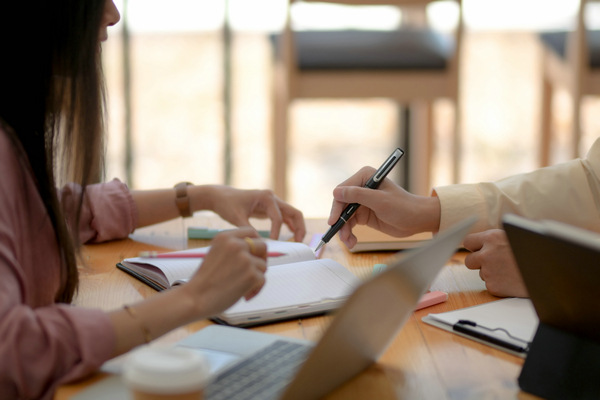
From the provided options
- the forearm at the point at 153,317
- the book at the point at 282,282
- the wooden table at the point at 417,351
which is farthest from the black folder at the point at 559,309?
the forearm at the point at 153,317

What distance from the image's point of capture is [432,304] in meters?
0.73

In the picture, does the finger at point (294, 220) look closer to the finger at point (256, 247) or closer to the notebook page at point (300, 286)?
the notebook page at point (300, 286)

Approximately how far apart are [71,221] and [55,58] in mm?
248

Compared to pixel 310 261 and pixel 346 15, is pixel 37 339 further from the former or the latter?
pixel 346 15

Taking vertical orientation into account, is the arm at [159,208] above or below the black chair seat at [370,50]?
below

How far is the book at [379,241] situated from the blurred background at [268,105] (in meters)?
1.57

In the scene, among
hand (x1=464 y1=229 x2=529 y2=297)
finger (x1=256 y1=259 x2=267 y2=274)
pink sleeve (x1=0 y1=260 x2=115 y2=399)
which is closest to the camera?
pink sleeve (x1=0 y1=260 x2=115 y2=399)

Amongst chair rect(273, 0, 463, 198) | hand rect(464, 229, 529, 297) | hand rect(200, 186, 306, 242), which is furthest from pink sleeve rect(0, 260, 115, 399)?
chair rect(273, 0, 463, 198)

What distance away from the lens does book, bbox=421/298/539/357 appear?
60 centimetres

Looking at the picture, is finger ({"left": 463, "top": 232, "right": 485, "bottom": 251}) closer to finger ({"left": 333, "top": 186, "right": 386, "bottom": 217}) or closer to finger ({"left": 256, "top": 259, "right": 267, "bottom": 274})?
finger ({"left": 333, "top": 186, "right": 386, "bottom": 217})

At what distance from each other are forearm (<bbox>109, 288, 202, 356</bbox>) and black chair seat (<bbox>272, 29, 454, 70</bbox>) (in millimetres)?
1476

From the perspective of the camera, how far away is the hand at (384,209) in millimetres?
951

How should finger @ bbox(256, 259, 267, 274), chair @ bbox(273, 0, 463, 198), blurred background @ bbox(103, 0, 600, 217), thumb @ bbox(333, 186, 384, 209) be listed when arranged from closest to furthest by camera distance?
1. finger @ bbox(256, 259, 267, 274)
2. thumb @ bbox(333, 186, 384, 209)
3. chair @ bbox(273, 0, 463, 198)
4. blurred background @ bbox(103, 0, 600, 217)

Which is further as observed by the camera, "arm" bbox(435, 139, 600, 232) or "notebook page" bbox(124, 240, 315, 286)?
"arm" bbox(435, 139, 600, 232)
